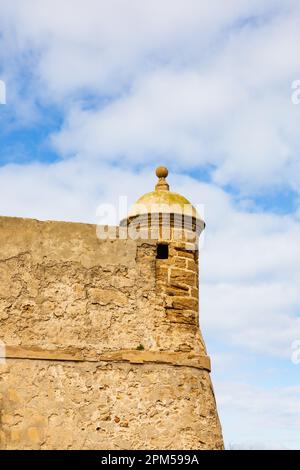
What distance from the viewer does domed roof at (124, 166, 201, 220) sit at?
7766 mm

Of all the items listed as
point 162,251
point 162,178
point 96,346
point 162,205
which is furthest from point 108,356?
point 162,178

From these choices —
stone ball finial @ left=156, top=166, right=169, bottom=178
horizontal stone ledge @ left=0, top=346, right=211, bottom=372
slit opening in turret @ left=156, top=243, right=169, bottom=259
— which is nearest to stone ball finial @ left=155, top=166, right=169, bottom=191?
stone ball finial @ left=156, top=166, right=169, bottom=178

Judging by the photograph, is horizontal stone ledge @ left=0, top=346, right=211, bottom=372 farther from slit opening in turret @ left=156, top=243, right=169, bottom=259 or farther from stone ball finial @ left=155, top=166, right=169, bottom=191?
stone ball finial @ left=155, top=166, right=169, bottom=191

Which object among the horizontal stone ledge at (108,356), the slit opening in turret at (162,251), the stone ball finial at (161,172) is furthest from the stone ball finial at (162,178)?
the horizontal stone ledge at (108,356)

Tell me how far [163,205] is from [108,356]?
1.78m

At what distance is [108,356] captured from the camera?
23.0ft

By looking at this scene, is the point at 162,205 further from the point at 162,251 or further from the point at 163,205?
the point at 162,251

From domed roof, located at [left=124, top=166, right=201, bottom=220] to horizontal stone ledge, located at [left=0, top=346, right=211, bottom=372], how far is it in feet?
5.04

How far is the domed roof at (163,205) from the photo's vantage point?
25.5ft

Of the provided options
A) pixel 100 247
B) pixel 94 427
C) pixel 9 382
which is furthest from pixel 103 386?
pixel 100 247

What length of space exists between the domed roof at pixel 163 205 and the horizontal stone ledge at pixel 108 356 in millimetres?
1537

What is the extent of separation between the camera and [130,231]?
7.60 meters

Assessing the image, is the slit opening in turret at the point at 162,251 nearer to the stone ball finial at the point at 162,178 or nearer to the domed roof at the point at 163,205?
the domed roof at the point at 163,205

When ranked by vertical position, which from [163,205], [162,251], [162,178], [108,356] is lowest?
[108,356]
